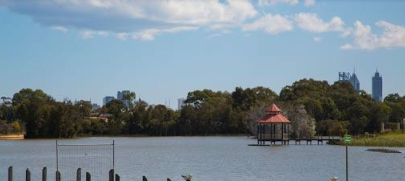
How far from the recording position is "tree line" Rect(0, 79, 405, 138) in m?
143

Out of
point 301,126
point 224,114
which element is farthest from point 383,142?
Result: point 224,114

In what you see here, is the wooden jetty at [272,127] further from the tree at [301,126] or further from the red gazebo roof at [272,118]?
the tree at [301,126]

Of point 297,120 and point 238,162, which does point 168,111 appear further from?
point 238,162

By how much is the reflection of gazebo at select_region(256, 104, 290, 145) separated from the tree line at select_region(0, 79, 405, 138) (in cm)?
1833

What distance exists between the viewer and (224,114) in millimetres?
163125

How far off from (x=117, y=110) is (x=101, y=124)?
15.2 meters

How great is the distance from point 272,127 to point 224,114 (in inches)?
2115

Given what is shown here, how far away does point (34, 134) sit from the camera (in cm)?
15125

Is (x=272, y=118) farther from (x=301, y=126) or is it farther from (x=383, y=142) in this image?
(x=301, y=126)

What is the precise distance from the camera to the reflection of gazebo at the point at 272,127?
355 ft

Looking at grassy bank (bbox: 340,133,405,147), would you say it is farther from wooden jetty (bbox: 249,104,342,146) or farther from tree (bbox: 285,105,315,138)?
tree (bbox: 285,105,315,138)

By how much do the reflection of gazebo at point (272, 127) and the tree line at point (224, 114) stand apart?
1833 centimetres

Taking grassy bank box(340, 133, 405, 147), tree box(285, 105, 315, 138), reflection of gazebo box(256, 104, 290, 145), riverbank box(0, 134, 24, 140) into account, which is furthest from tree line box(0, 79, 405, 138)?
grassy bank box(340, 133, 405, 147)

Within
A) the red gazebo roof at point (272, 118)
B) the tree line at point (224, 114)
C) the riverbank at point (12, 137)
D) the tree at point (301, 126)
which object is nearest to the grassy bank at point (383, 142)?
the red gazebo roof at point (272, 118)
